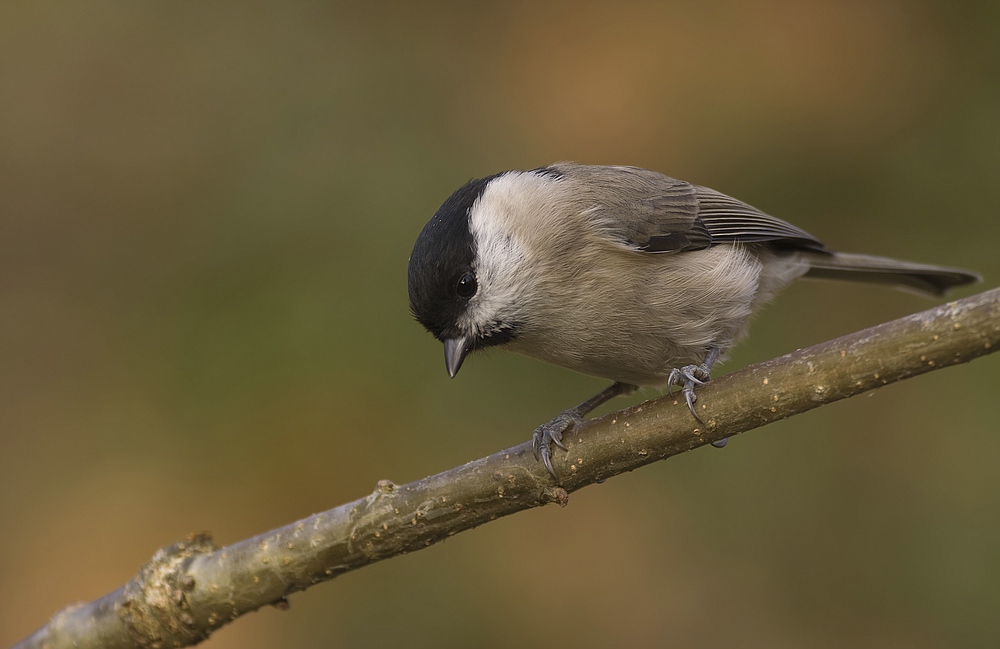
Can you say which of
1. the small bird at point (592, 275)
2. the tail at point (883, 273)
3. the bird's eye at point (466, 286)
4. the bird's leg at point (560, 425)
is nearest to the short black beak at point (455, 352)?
the small bird at point (592, 275)

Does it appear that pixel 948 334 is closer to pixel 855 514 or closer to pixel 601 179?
pixel 601 179

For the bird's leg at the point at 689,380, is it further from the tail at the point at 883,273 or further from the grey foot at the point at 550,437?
the tail at the point at 883,273

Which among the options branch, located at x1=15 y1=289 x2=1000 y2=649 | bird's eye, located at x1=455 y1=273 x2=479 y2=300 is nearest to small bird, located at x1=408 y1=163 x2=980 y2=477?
bird's eye, located at x1=455 y1=273 x2=479 y2=300

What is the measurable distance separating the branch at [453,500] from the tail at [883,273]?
141 centimetres

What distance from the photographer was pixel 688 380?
231 centimetres

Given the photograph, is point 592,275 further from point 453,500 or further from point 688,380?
point 453,500

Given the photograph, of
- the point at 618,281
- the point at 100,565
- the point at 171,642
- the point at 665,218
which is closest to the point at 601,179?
the point at 665,218

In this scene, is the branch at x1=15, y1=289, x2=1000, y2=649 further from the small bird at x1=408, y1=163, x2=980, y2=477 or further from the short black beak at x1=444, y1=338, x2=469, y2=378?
the short black beak at x1=444, y1=338, x2=469, y2=378

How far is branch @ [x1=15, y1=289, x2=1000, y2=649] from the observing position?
6.30 feet

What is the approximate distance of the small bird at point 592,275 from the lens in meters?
2.60

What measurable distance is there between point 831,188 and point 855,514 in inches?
54.3

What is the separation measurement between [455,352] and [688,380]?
0.67 metres

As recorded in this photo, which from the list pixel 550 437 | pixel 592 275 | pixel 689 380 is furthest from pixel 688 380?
pixel 592 275

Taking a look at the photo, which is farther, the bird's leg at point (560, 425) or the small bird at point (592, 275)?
the small bird at point (592, 275)
